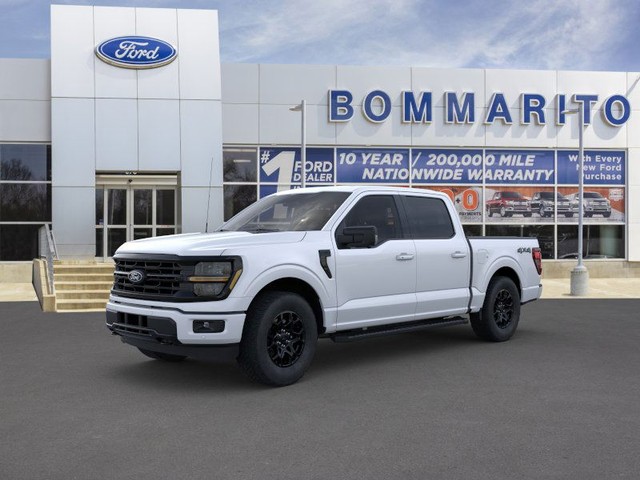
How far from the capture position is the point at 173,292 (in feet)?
22.1

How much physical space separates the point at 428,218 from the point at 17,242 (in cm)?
1639

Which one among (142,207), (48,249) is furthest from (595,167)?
(48,249)

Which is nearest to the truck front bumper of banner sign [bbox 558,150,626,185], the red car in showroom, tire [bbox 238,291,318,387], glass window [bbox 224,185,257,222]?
tire [bbox 238,291,318,387]

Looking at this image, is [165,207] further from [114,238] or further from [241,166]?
[241,166]

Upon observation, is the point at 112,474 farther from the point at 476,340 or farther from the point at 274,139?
the point at 274,139

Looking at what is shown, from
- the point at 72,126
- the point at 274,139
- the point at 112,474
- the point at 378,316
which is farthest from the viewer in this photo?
the point at 274,139

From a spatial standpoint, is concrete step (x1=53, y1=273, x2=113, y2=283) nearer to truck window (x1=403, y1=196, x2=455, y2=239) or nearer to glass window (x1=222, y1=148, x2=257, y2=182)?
glass window (x1=222, y1=148, x2=257, y2=182)

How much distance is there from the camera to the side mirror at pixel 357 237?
7266 millimetres

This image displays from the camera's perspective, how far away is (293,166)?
22.1m

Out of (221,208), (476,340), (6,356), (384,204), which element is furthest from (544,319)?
(221,208)

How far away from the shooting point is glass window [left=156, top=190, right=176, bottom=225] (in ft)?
73.4

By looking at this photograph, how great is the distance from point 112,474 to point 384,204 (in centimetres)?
490

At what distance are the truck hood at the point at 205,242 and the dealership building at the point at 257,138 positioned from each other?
12.5m

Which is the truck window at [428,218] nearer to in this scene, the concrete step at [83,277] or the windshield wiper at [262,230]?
the windshield wiper at [262,230]
